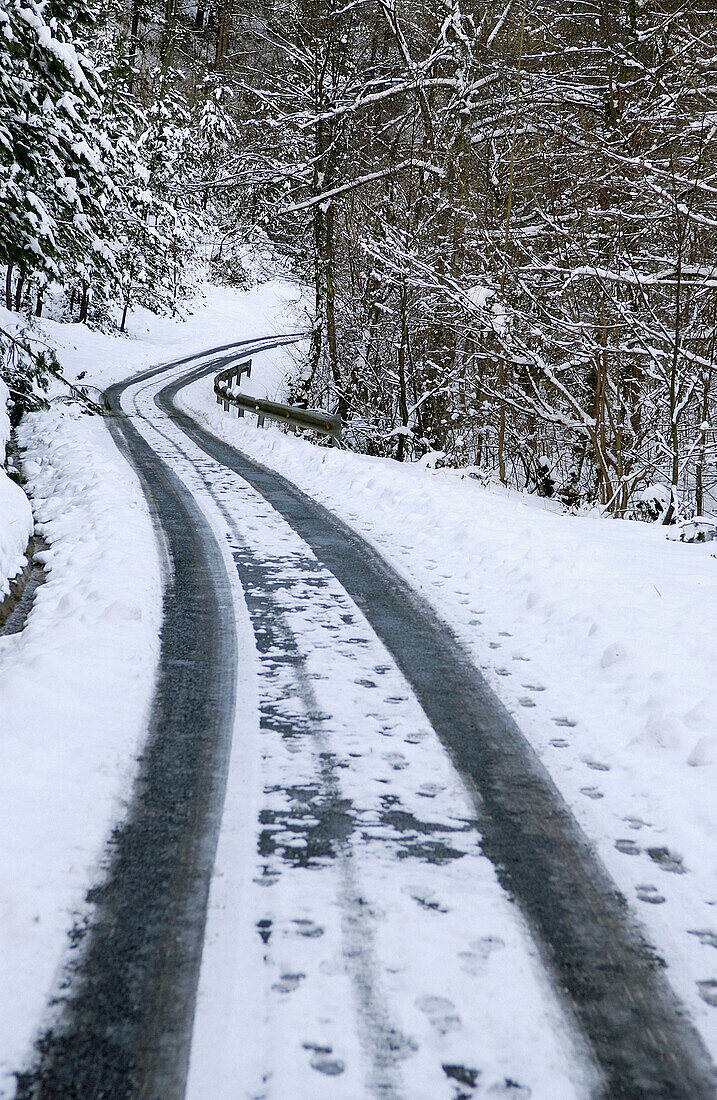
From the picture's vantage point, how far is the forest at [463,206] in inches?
411

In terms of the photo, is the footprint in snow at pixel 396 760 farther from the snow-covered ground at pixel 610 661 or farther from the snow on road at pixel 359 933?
the snow-covered ground at pixel 610 661

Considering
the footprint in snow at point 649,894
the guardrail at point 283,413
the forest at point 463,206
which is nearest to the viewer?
the footprint in snow at point 649,894

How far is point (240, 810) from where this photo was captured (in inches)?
119

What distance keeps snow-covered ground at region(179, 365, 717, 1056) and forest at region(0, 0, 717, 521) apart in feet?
11.4

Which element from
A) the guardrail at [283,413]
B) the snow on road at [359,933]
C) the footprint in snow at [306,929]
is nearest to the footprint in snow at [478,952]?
the snow on road at [359,933]

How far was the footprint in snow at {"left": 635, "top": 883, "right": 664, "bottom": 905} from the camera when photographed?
2.56 m

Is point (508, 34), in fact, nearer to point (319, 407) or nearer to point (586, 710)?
point (319, 407)

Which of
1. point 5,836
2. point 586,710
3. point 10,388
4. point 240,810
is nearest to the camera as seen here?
point 5,836

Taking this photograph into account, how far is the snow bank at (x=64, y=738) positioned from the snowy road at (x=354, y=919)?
0.11 meters

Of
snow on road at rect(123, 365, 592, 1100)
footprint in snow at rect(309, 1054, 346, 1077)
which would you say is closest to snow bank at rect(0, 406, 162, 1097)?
snow on road at rect(123, 365, 592, 1100)

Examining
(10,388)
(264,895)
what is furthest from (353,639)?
(10,388)

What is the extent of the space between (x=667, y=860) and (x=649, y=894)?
0.80 ft

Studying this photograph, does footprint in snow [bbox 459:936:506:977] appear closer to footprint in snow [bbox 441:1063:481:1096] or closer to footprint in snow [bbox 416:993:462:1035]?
footprint in snow [bbox 416:993:462:1035]

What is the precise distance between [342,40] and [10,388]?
11.3 metres
